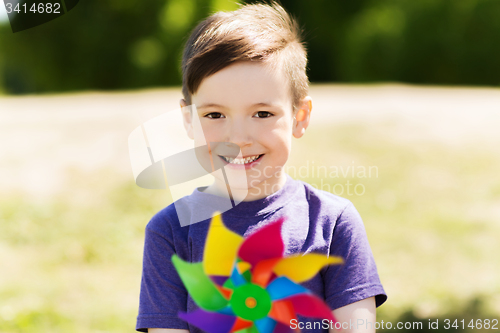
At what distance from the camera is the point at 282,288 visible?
114 centimetres

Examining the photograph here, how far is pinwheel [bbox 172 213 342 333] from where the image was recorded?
44.3 inches

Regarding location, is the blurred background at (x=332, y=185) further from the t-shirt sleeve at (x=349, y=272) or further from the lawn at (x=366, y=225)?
the t-shirt sleeve at (x=349, y=272)

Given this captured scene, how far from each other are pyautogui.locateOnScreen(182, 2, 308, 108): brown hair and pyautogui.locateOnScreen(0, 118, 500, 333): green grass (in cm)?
153

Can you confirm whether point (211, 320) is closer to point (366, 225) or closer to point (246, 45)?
point (246, 45)

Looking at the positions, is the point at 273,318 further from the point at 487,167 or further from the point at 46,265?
the point at 487,167

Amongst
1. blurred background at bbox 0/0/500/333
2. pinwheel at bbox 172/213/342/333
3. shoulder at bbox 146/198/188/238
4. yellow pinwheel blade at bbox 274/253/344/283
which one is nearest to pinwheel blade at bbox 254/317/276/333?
pinwheel at bbox 172/213/342/333

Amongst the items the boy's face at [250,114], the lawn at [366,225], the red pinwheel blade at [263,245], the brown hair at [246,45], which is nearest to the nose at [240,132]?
the boy's face at [250,114]

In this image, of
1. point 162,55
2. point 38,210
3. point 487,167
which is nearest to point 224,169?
point 38,210

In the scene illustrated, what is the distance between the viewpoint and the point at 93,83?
14.4 meters

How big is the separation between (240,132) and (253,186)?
164mm

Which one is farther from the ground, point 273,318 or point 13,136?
point 273,318

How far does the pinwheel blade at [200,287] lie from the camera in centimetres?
117

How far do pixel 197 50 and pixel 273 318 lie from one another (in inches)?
26.2

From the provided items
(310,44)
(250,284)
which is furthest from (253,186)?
(310,44)
